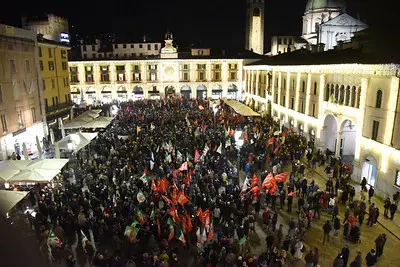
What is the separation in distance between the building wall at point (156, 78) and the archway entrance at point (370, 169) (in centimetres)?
4834

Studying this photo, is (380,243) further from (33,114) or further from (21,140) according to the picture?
(33,114)

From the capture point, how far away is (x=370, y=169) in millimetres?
22203

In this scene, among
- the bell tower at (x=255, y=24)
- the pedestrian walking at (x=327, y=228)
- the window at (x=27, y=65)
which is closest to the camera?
the pedestrian walking at (x=327, y=228)

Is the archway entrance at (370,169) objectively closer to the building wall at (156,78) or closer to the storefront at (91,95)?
the building wall at (156,78)

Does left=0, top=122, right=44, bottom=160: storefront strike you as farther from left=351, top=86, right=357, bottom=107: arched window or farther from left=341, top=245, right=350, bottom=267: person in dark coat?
left=351, top=86, right=357, bottom=107: arched window

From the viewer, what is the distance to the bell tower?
261ft

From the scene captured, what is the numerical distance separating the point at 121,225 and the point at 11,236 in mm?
12506

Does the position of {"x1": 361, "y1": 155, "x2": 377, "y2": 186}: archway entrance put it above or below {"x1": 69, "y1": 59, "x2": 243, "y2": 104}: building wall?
below

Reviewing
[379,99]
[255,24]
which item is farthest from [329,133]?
[255,24]

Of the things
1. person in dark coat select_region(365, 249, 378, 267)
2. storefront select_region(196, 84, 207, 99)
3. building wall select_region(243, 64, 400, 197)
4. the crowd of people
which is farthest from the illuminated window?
storefront select_region(196, 84, 207, 99)

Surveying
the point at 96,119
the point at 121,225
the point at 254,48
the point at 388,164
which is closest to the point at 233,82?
the point at 254,48

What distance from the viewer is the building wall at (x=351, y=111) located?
19.9 m

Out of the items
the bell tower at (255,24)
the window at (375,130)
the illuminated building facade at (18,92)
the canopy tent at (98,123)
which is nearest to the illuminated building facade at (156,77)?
the bell tower at (255,24)

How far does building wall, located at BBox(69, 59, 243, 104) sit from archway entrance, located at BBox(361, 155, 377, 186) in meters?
48.3
